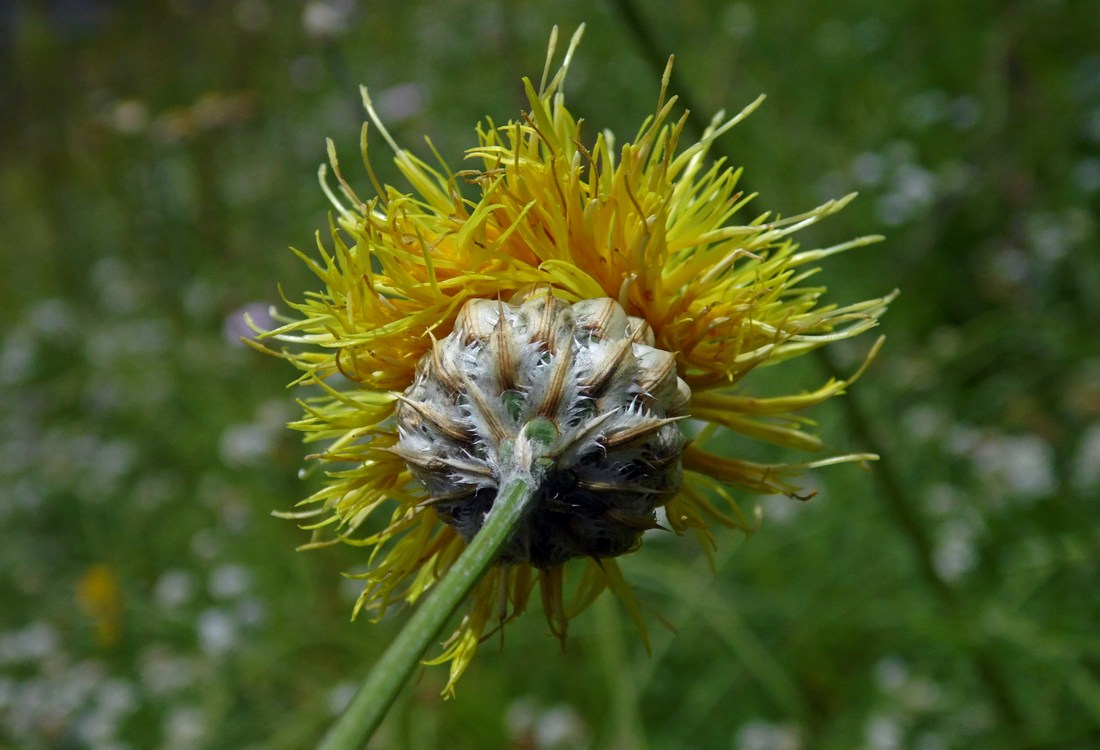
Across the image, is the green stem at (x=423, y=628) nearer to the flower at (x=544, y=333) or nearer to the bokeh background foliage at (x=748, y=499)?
the flower at (x=544, y=333)

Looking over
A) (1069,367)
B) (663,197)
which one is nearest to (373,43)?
(1069,367)

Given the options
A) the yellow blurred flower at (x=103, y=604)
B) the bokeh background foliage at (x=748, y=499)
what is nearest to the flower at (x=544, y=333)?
the bokeh background foliage at (x=748, y=499)

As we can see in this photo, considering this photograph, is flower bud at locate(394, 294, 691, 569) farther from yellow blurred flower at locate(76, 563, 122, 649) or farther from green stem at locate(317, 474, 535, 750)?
yellow blurred flower at locate(76, 563, 122, 649)

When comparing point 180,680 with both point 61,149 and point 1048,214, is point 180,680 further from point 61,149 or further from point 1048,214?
point 61,149

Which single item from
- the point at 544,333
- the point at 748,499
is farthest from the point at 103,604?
the point at 544,333

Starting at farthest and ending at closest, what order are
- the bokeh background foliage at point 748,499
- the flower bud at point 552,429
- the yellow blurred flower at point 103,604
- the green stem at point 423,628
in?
the yellow blurred flower at point 103,604 < the bokeh background foliage at point 748,499 < the flower bud at point 552,429 < the green stem at point 423,628

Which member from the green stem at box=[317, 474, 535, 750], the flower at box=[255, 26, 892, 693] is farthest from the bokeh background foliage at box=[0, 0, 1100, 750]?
the green stem at box=[317, 474, 535, 750]
